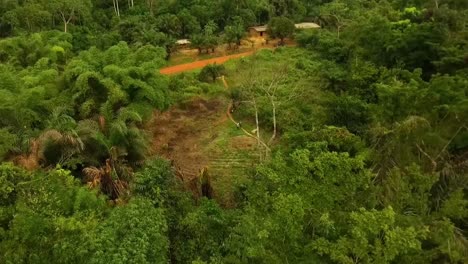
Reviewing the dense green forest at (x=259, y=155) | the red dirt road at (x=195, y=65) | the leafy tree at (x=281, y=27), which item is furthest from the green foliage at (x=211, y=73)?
the leafy tree at (x=281, y=27)

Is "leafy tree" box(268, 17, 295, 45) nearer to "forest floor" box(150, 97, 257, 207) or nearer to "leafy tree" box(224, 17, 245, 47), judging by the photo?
"leafy tree" box(224, 17, 245, 47)

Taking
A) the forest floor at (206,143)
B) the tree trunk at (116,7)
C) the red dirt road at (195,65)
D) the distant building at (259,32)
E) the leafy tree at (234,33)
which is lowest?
the forest floor at (206,143)

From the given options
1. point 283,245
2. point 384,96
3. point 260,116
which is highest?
point 384,96

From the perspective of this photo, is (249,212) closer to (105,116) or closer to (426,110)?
(426,110)

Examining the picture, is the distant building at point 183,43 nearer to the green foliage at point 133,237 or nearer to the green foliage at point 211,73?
the green foliage at point 211,73

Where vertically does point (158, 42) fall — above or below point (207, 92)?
above

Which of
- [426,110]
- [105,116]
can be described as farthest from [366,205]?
[105,116]

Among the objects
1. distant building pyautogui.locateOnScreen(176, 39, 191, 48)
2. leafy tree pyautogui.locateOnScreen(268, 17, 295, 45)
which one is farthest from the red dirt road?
leafy tree pyautogui.locateOnScreen(268, 17, 295, 45)

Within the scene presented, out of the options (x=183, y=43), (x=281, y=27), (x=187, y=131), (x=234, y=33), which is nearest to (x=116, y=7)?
(x=183, y=43)

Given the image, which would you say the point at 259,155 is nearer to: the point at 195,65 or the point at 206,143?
the point at 206,143
